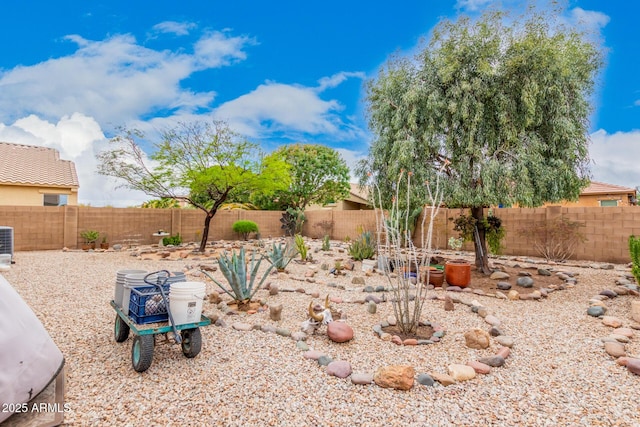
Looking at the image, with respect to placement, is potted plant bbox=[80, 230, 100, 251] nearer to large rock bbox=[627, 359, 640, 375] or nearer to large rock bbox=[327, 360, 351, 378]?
large rock bbox=[327, 360, 351, 378]

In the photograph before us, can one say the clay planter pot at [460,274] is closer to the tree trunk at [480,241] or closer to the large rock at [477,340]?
the tree trunk at [480,241]

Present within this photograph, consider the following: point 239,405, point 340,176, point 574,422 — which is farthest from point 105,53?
point 340,176

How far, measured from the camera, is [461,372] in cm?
→ 246

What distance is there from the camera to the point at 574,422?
1941mm

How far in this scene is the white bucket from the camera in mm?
2561

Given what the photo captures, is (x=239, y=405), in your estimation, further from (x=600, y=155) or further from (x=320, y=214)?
(x=320, y=214)

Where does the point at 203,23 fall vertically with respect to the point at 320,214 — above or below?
above

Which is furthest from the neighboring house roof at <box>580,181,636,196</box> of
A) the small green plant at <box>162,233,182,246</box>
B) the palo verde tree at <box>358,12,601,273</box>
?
the small green plant at <box>162,233,182,246</box>

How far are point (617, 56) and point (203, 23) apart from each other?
8343mm

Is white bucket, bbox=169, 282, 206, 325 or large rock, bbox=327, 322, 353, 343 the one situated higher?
white bucket, bbox=169, 282, 206, 325

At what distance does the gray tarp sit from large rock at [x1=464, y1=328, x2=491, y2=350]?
3.19m

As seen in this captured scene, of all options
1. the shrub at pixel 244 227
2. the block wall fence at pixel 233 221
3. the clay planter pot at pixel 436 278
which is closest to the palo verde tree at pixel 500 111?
the clay planter pot at pixel 436 278

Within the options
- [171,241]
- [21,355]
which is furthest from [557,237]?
[171,241]

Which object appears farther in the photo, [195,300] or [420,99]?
[420,99]
